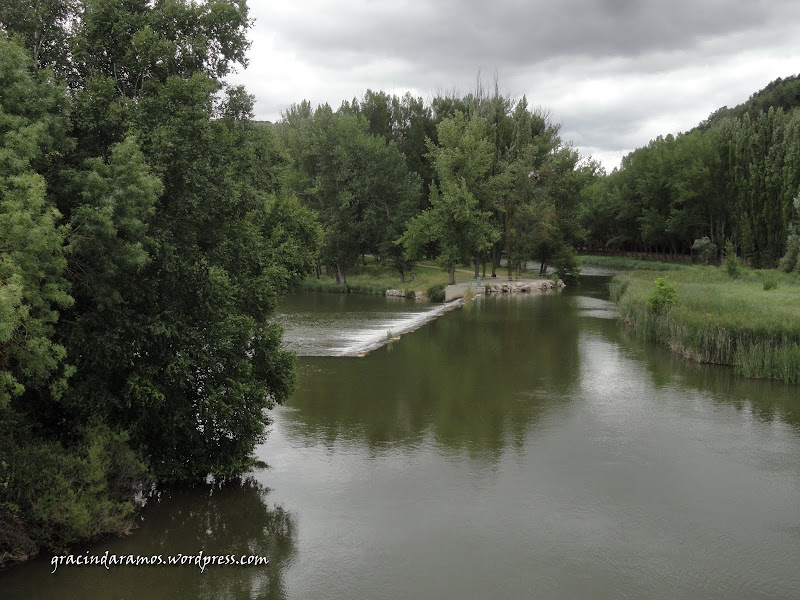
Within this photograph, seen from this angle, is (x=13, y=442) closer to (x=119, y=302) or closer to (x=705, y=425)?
(x=119, y=302)

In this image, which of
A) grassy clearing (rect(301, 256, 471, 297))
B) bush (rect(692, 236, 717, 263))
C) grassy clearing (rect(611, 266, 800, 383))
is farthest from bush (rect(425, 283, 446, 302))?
bush (rect(692, 236, 717, 263))

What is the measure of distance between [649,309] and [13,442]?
29393 millimetres

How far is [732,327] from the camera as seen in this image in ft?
84.4

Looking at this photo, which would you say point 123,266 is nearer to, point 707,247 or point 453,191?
point 453,191

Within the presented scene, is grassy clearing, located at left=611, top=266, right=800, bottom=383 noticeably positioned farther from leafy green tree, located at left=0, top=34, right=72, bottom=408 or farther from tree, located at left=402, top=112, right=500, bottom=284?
leafy green tree, located at left=0, top=34, right=72, bottom=408

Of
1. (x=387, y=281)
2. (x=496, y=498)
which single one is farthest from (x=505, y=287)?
(x=496, y=498)

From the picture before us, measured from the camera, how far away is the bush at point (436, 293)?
5257 centimetres

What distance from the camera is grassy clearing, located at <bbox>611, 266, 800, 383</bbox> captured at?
78.8 feet

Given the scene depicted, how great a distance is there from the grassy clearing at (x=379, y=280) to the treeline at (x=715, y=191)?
20.4 metres

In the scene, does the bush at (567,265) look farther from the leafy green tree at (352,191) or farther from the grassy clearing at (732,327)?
the grassy clearing at (732,327)

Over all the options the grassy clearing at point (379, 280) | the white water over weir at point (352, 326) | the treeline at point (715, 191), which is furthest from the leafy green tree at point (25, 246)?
the treeline at point (715, 191)

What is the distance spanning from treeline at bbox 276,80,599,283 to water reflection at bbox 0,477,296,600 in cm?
4179

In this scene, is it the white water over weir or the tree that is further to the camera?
the tree

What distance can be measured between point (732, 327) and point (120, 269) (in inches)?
908
